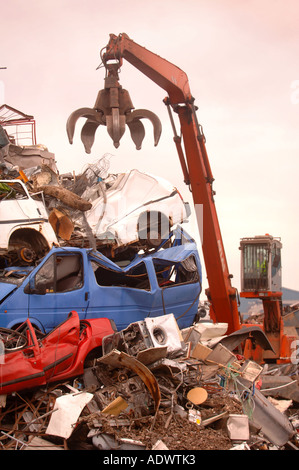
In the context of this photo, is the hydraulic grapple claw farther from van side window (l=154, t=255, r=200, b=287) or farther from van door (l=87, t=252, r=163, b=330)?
van side window (l=154, t=255, r=200, b=287)

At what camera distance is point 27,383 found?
6516 millimetres

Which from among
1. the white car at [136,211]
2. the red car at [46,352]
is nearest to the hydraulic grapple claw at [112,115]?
the red car at [46,352]

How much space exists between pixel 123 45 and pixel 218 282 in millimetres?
Answer: 5049

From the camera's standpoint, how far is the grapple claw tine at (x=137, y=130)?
8.51m

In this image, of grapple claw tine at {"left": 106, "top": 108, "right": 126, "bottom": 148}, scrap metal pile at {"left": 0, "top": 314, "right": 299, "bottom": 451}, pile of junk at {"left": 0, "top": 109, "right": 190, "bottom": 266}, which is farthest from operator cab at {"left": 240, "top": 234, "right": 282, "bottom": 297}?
grapple claw tine at {"left": 106, "top": 108, "right": 126, "bottom": 148}

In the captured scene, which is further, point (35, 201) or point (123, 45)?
point (35, 201)

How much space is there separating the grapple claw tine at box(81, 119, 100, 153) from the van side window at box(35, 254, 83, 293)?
6.27 feet

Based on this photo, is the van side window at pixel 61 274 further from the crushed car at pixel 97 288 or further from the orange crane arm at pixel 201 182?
the orange crane arm at pixel 201 182

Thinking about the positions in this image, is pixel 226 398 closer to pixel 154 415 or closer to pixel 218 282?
pixel 154 415

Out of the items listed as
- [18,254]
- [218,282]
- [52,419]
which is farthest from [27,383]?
[218,282]

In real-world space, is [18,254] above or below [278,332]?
above

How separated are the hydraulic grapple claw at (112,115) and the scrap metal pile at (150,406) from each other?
9.64ft

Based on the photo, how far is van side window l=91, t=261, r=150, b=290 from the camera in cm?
1023

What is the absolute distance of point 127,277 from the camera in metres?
10.7
